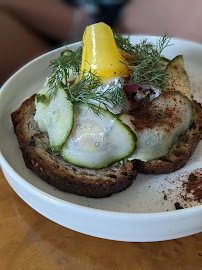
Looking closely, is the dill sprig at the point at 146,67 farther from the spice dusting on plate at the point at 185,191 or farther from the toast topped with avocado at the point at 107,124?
the spice dusting on plate at the point at 185,191

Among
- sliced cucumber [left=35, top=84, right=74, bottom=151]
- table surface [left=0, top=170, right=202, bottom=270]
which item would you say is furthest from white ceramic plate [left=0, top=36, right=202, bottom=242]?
sliced cucumber [left=35, top=84, right=74, bottom=151]

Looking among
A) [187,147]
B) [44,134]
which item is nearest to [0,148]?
[44,134]

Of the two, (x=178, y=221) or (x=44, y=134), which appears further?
(x=44, y=134)

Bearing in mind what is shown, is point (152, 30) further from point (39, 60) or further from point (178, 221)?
point (178, 221)

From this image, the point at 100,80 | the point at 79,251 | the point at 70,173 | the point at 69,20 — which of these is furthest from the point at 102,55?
the point at 69,20

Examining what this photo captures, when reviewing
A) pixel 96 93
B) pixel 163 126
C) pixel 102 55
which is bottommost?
pixel 163 126

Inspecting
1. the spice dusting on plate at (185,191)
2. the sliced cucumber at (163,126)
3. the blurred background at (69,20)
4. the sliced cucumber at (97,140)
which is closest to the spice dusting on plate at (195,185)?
the spice dusting on plate at (185,191)

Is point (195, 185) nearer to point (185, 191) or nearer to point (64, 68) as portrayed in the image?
point (185, 191)
